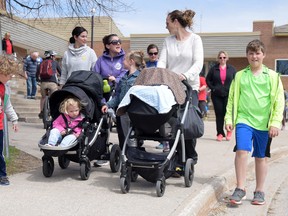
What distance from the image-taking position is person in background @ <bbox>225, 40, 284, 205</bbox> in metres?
5.43

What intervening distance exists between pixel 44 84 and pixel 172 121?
759 centimetres

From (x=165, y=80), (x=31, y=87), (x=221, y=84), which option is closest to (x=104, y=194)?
(x=165, y=80)

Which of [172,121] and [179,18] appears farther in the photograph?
[179,18]

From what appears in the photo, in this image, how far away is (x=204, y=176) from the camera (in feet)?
21.6

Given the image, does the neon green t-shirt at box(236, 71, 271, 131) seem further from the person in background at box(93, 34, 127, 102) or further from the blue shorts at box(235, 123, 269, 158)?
the person in background at box(93, 34, 127, 102)

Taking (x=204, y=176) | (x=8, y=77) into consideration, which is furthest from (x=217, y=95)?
(x=8, y=77)

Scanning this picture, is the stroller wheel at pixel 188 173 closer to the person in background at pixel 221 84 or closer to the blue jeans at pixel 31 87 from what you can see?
the person in background at pixel 221 84

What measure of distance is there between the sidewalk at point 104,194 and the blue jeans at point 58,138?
1.68ft

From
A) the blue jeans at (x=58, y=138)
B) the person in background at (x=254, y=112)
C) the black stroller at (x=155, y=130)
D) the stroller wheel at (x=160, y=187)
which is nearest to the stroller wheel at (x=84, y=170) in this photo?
the blue jeans at (x=58, y=138)

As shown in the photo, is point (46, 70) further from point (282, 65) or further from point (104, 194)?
point (282, 65)

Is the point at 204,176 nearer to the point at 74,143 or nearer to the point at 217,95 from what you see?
the point at 74,143

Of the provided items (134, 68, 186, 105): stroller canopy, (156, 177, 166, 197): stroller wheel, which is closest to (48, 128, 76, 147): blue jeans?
(134, 68, 186, 105): stroller canopy

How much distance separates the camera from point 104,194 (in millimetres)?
5312

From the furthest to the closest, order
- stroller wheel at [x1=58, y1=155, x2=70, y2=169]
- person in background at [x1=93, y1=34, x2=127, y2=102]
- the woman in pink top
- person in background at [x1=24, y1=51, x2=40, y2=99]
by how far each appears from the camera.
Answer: person in background at [x1=24, y1=51, x2=40, y2=99]
person in background at [x1=93, y1=34, x2=127, y2=102]
stroller wheel at [x1=58, y1=155, x2=70, y2=169]
the woman in pink top
